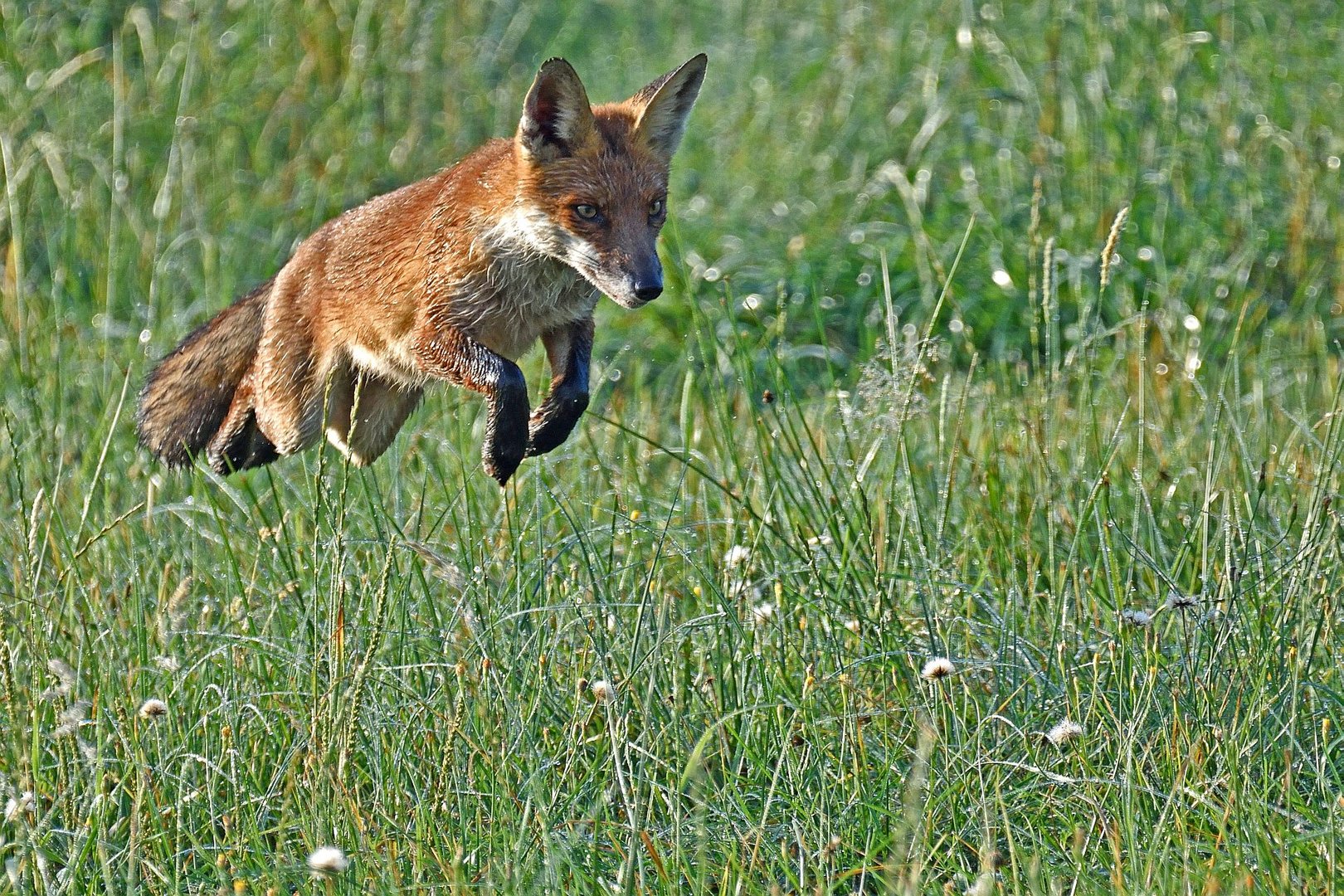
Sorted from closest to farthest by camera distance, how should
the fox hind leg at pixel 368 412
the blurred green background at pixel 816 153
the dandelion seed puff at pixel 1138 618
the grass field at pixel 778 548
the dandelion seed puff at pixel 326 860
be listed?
1. the dandelion seed puff at pixel 326 860
2. the grass field at pixel 778 548
3. the dandelion seed puff at pixel 1138 618
4. the fox hind leg at pixel 368 412
5. the blurred green background at pixel 816 153

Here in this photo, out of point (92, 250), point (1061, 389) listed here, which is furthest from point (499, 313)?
point (92, 250)

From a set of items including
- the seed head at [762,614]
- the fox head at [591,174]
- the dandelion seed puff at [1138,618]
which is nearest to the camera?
the fox head at [591,174]

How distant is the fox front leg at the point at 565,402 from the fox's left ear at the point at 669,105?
1.59 ft

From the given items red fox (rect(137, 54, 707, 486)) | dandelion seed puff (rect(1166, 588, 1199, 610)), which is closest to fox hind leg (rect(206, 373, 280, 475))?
red fox (rect(137, 54, 707, 486))

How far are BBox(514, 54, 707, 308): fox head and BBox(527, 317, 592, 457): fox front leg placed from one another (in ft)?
0.69

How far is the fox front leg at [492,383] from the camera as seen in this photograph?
133 inches

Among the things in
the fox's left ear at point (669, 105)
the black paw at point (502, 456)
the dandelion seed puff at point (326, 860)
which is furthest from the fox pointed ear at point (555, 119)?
the dandelion seed puff at point (326, 860)

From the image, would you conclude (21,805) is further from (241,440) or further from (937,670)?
(937,670)

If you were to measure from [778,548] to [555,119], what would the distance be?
5.05ft

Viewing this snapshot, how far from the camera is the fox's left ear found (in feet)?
12.0

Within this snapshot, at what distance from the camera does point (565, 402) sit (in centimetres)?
361

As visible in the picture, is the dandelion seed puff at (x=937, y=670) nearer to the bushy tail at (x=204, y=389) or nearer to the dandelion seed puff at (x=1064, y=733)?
the dandelion seed puff at (x=1064, y=733)

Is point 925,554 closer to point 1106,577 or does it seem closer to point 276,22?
point 1106,577

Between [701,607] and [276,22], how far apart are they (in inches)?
233
